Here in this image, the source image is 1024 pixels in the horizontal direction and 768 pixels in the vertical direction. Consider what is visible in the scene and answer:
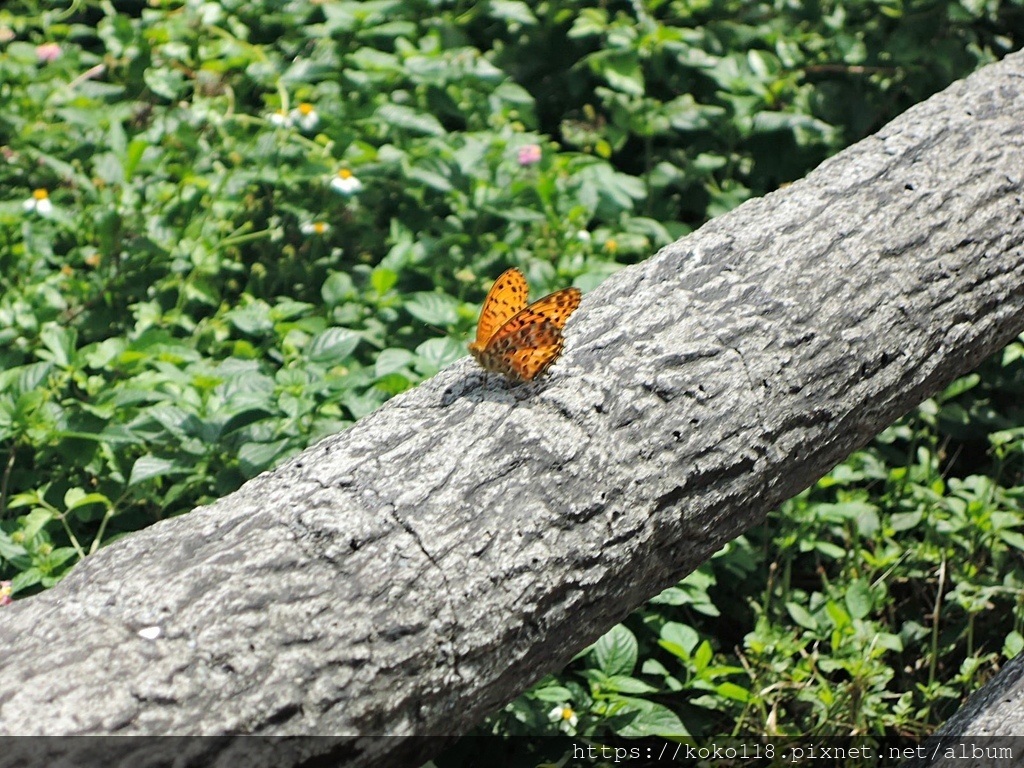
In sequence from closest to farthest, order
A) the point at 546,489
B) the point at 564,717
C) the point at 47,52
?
the point at 546,489 < the point at 564,717 < the point at 47,52

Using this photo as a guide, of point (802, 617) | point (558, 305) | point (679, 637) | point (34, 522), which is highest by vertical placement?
point (558, 305)

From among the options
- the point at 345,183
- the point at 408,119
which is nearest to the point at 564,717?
the point at 345,183

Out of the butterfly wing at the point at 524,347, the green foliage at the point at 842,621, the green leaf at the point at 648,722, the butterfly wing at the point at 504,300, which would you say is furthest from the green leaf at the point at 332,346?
the green leaf at the point at 648,722

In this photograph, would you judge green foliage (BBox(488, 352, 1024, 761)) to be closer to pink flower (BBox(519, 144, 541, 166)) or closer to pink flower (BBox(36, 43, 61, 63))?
pink flower (BBox(519, 144, 541, 166))

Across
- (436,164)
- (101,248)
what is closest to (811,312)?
(436,164)

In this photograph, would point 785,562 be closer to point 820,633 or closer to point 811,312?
point 820,633

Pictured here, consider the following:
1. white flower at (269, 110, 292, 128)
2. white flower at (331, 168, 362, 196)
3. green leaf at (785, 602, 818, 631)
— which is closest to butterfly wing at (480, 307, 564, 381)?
green leaf at (785, 602, 818, 631)

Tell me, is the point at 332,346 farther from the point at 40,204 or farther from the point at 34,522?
the point at 40,204
